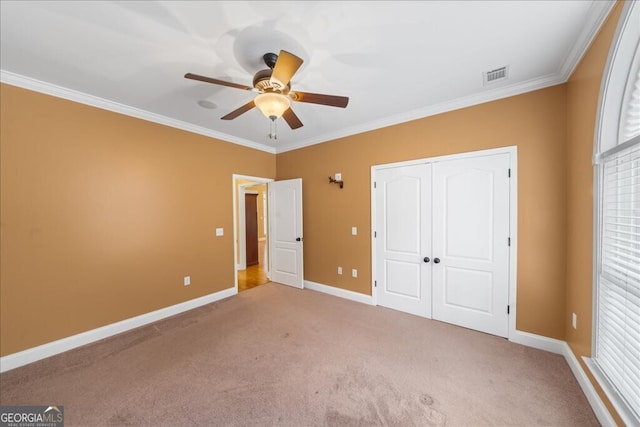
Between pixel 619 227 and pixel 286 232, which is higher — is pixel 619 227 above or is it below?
above

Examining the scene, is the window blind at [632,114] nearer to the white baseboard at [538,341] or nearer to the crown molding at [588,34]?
the crown molding at [588,34]

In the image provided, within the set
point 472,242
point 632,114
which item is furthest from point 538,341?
point 632,114

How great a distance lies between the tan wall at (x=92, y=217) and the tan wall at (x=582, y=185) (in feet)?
13.6

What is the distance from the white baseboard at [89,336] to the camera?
2.06 meters

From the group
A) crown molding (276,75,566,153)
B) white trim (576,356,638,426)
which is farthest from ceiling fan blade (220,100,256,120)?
white trim (576,356,638,426)

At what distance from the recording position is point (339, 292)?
375cm

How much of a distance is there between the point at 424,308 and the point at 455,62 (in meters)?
2.75

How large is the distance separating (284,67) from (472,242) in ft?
8.64

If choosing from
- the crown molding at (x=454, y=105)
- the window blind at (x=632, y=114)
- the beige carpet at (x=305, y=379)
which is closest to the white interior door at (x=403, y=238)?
the beige carpet at (x=305, y=379)

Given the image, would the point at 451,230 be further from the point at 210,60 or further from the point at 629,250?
the point at 210,60

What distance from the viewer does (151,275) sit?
2.94 metres

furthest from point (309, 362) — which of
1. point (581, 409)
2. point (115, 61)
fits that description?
point (115, 61)

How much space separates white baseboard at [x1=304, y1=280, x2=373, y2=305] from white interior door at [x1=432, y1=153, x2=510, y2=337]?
3.14 feet

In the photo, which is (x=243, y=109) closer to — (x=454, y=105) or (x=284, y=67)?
(x=284, y=67)
